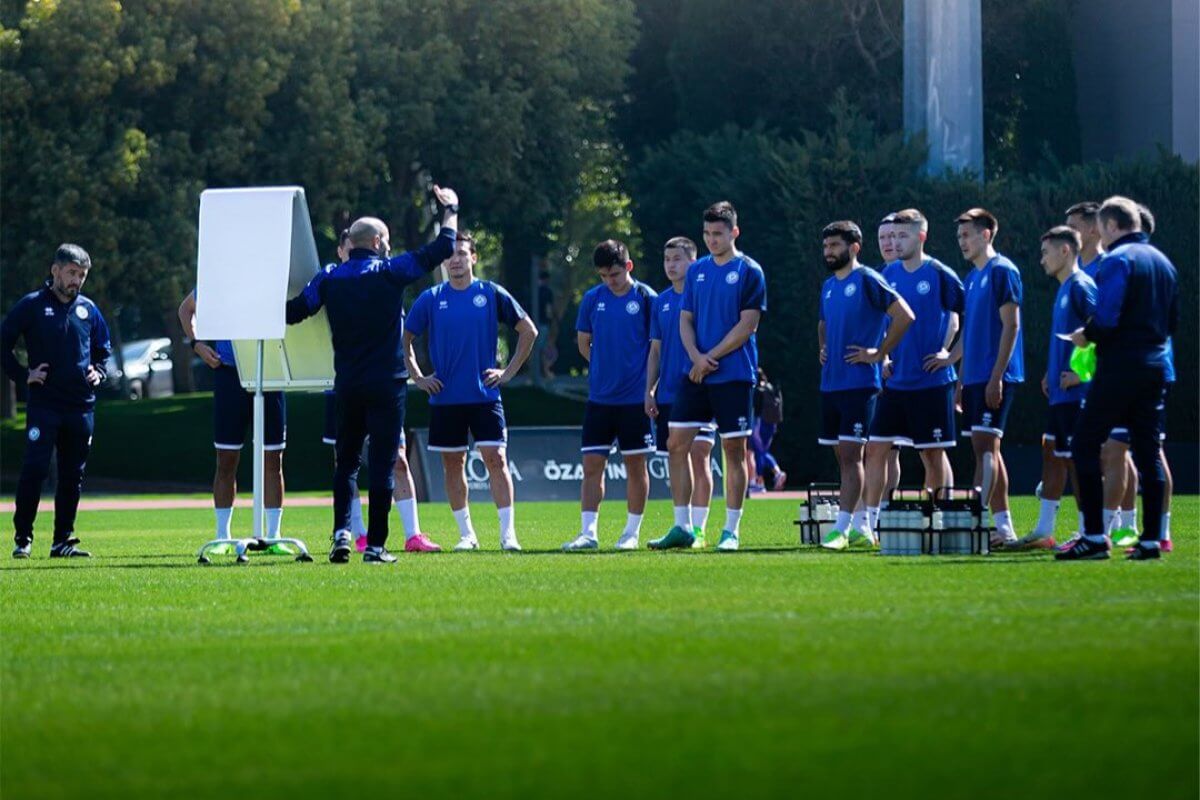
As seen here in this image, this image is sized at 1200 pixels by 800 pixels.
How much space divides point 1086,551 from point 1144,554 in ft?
1.24

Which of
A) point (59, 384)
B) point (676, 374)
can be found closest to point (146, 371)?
point (59, 384)

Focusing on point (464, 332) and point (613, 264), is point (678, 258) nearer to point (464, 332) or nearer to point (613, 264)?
point (613, 264)

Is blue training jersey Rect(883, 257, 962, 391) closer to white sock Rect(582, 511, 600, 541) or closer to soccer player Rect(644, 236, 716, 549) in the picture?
soccer player Rect(644, 236, 716, 549)

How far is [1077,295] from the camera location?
1470 cm

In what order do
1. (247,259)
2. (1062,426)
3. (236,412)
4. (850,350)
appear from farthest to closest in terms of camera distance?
1. (236,412)
2. (850,350)
3. (1062,426)
4. (247,259)

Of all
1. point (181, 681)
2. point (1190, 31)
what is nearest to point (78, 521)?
point (181, 681)

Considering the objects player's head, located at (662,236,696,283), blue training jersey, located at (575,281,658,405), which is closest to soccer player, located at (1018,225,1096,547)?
player's head, located at (662,236,696,283)

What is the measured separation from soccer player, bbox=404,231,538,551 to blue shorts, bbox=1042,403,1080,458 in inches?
163

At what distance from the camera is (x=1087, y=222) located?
15.2 m

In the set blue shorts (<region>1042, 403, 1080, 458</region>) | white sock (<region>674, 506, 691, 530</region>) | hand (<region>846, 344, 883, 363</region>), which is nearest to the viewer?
blue shorts (<region>1042, 403, 1080, 458</region>)

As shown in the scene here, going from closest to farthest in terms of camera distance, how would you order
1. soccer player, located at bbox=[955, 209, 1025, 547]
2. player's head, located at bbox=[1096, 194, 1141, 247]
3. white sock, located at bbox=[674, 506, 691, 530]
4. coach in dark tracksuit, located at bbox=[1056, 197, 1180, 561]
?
coach in dark tracksuit, located at bbox=[1056, 197, 1180, 561] < player's head, located at bbox=[1096, 194, 1141, 247] < soccer player, located at bbox=[955, 209, 1025, 547] < white sock, located at bbox=[674, 506, 691, 530]

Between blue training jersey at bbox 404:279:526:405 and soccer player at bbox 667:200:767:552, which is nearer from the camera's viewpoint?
soccer player at bbox 667:200:767:552

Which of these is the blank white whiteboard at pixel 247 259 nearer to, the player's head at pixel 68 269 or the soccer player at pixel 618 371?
the player's head at pixel 68 269

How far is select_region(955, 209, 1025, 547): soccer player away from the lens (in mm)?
16094
